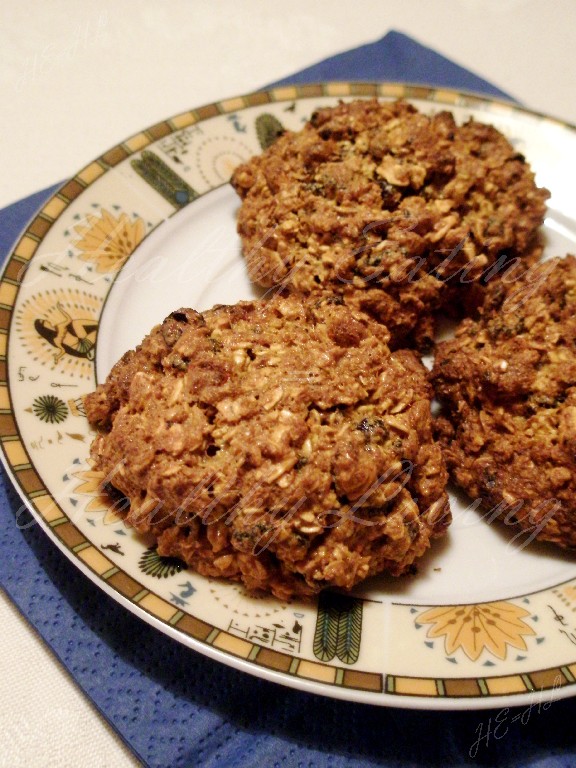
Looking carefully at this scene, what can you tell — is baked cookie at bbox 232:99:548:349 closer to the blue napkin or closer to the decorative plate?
the decorative plate

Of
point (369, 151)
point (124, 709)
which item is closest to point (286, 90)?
point (369, 151)

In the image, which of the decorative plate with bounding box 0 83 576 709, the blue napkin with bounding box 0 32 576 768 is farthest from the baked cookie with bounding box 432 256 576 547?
the blue napkin with bounding box 0 32 576 768

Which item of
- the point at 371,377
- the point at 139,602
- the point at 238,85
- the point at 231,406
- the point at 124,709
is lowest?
the point at 124,709

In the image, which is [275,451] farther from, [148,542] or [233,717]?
[233,717]

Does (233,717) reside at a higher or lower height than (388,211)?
lower

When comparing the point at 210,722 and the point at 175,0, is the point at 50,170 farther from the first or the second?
the point at 210,722

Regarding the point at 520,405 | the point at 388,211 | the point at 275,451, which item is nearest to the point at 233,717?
the point at 275,451

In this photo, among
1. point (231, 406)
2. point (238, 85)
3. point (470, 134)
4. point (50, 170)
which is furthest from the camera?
point (238, 85)
